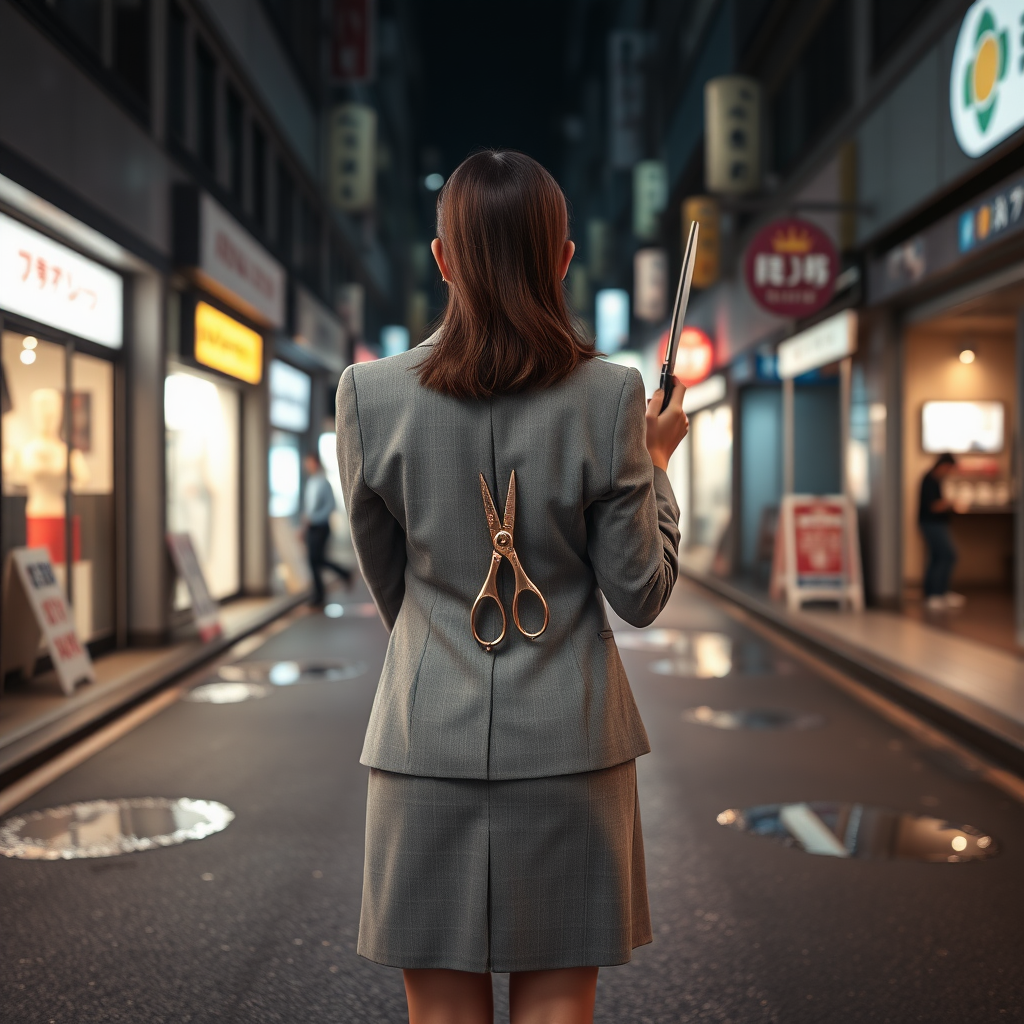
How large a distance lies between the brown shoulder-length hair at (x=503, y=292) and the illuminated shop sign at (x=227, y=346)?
35.0 feet

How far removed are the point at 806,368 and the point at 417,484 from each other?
1287cm

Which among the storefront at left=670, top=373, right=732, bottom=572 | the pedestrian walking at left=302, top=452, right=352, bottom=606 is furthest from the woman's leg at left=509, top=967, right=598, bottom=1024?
the storefront at left=670, top=373, right=732, bottom=572

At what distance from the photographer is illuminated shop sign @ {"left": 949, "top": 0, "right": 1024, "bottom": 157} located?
28.0 feet

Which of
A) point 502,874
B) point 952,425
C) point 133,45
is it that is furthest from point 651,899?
point 952,425

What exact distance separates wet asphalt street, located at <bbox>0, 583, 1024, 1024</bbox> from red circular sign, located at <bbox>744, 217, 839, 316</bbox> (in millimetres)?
6983

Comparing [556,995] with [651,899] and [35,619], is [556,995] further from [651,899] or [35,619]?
[35,619]

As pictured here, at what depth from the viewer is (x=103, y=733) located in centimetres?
730

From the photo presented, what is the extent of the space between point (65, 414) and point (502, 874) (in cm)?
839

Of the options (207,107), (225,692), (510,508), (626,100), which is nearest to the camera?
(510,508)

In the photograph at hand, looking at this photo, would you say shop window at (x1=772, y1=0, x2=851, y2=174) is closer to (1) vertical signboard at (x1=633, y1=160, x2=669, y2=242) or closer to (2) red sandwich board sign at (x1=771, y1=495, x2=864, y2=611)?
(2) red sandwich board sign at (x1=771, y1=495, x2=864, y2=611)

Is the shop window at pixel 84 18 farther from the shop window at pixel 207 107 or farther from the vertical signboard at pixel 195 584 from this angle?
the vertical signboard at pixel 195 584

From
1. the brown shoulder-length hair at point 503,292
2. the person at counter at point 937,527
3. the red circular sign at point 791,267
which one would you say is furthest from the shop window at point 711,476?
the brown shoulder-length hair at point 503,292

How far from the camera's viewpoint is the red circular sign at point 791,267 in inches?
512

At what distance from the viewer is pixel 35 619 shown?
793 centimetres
